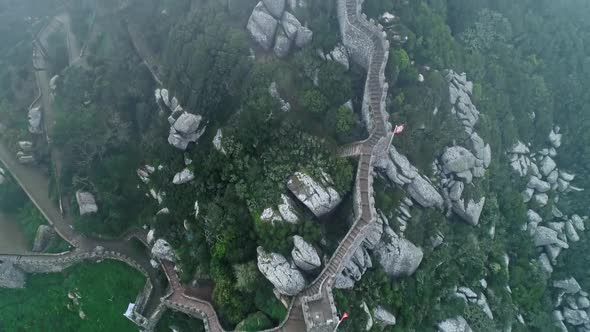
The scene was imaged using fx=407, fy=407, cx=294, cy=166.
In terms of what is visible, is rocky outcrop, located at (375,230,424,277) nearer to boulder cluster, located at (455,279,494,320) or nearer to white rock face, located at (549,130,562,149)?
boulder cluster, located at (455,279,494,320)

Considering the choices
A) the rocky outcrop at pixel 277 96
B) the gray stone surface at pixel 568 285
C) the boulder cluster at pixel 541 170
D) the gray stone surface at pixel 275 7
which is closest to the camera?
the rocky outcrop at pixel 277 96

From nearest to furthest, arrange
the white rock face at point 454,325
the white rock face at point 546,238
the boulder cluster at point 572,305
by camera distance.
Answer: the white rock face at point 454,325 < the boulder cluster at point 572,305 < the white rock face at point 546,238

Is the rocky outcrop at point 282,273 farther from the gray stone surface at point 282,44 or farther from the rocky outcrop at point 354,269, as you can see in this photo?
the gray stone surface at point 282,44

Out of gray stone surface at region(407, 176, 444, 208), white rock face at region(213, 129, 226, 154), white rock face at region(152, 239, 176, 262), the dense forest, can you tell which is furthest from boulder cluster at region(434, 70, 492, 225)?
white rock face at region(152, 239, 176, 262)

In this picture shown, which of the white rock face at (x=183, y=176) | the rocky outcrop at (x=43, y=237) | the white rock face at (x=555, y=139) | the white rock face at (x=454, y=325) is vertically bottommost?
the rocky outcrop at (x=43, y=237)

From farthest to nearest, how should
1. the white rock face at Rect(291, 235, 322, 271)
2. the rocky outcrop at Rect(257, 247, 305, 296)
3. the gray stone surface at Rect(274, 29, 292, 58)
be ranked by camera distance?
1. the gray stone surface at Rect(274, 29, 292, 58)
2. the white rock face at Rect(291, 235, 322, 271)
3. the rocky outcrop at Rect(257, 247, 305, 296)

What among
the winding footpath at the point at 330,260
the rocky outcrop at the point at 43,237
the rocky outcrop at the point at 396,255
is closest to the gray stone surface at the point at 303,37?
the winding footpath at the point at 330,260
